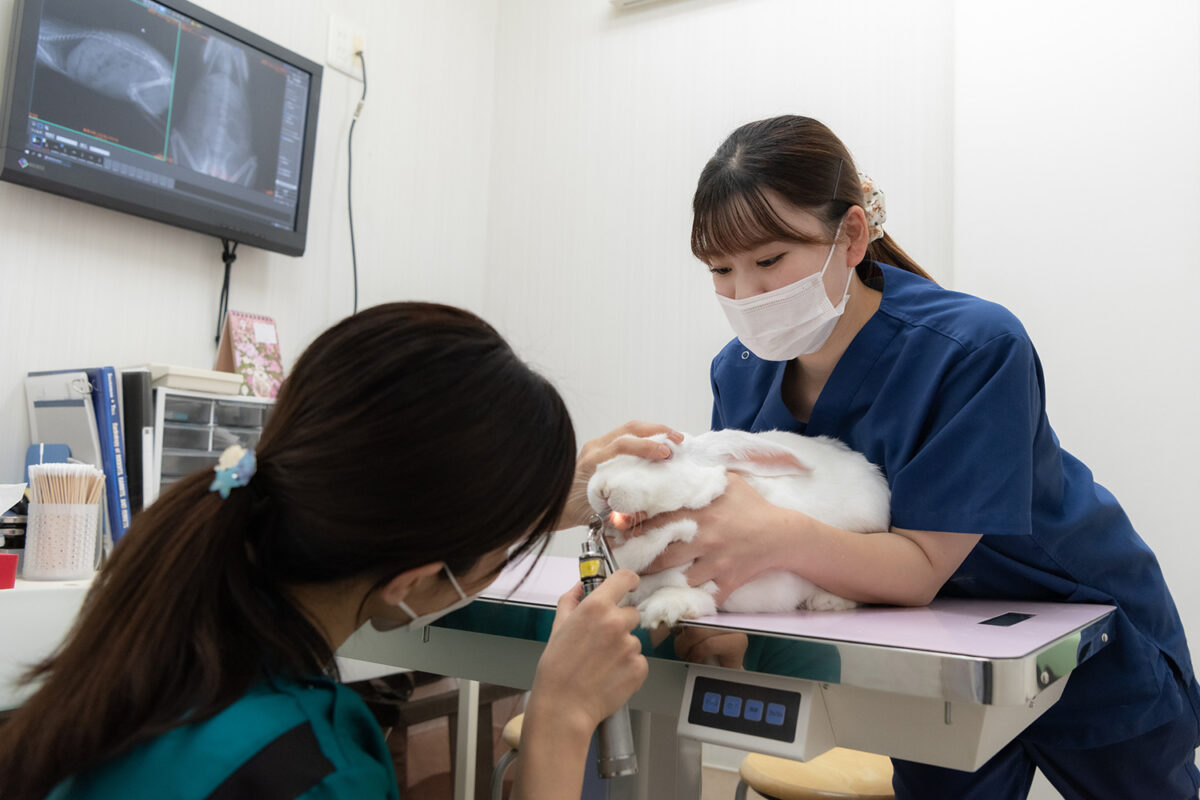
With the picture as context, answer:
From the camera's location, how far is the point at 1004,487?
929 millimetres

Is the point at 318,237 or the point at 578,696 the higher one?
the point at 318,237

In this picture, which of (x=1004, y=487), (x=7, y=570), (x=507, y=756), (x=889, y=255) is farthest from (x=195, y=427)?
(x=1004, y=487)

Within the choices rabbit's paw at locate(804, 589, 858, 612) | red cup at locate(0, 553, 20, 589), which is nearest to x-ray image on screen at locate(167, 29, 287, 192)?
red cup at locate(0, 553, 20, 589)

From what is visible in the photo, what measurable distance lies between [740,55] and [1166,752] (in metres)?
2.21

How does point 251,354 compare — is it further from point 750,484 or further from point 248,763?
point 248,763

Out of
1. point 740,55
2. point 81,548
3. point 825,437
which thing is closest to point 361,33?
point 740,55

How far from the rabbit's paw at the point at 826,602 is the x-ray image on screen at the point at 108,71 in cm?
177

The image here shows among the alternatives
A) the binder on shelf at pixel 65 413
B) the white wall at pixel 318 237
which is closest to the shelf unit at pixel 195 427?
the binder on shelf at pixel 65 413

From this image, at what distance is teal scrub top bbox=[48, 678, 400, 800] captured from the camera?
1.73 ft

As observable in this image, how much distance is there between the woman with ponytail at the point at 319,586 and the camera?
548 mm

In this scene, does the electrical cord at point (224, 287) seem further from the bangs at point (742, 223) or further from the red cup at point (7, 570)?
the bangs at point (742, 223)

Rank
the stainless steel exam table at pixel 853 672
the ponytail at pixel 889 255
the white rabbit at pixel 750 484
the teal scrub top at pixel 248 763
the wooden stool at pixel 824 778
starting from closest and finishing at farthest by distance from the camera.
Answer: the teal scrub top at pixel 248 763
the stainless steel exam table at pixel 853 672
the white rabbit at pixel 750 484
the ponytail at pixel 889 255
the wooden stool at pixel 824 778

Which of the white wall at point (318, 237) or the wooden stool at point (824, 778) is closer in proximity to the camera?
the wooden stool at point (824, 778)

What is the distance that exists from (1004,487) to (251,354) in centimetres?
178
